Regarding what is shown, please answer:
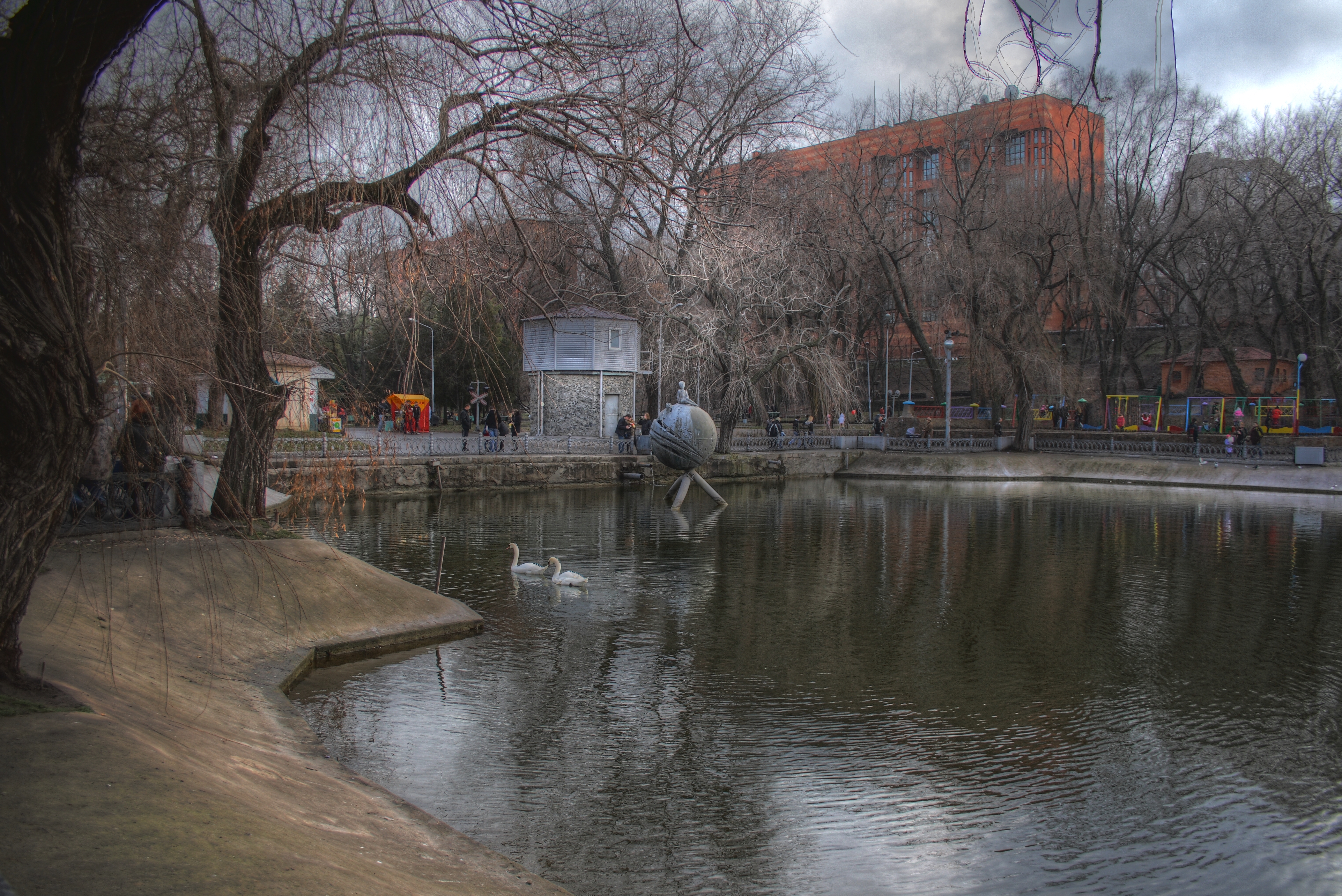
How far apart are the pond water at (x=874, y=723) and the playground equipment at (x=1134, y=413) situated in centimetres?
2752

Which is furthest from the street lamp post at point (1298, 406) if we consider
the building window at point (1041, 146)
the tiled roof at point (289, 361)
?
the tiled roof at point (289, 361)

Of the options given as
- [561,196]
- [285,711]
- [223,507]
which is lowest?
[285,711]

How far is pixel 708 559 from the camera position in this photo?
17594mm

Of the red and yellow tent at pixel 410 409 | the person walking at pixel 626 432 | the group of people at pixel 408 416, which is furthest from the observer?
the red and yellow tent at pixel 410 409

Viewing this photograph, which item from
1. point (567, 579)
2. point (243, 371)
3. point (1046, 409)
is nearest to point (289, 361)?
point (243, 371)

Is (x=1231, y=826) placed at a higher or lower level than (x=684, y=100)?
lower

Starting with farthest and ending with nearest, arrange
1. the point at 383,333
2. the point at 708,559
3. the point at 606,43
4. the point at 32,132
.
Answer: the point at 708,559, the point at 383,333, the point at 606,43, the point at 32,132

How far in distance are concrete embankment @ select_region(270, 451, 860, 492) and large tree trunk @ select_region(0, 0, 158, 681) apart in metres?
18.8

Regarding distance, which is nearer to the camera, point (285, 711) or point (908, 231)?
point (285, 711)

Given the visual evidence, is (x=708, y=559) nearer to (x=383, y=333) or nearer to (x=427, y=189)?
(x=383, y=333)

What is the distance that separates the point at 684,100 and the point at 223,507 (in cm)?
722

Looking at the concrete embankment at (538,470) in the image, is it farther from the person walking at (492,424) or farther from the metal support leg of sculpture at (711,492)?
the metal support leg of sculpture at (711,492)

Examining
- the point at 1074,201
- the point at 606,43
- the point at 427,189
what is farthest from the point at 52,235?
the point at 1074,201

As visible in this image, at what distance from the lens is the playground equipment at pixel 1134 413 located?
4312 cm
